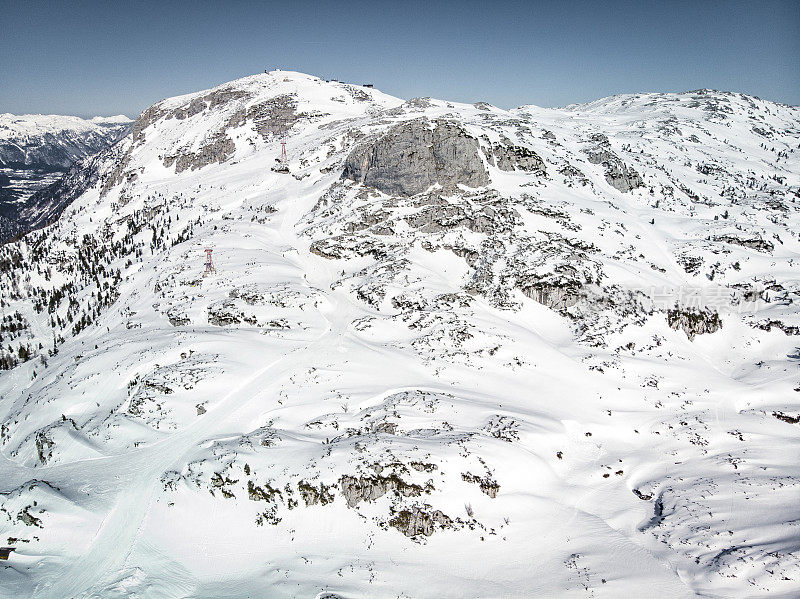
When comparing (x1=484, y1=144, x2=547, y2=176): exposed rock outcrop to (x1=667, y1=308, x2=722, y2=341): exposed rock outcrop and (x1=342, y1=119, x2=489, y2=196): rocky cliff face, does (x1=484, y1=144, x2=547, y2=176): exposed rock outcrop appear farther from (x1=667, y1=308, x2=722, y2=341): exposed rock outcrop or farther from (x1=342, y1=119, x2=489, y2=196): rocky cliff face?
(x1=667, y1=308, x2=722, y2=341): exposed rock outcrop

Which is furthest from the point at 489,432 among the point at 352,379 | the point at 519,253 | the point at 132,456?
the point at 519,253

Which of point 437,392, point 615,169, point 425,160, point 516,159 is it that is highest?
point 615,169

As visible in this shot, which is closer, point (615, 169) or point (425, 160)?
point (425, 160)

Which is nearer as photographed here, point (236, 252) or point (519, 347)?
point (519, 347)

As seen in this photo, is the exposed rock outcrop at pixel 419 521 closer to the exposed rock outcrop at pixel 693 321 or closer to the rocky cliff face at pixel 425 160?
the exposed rock outcrop at pixel 693 321

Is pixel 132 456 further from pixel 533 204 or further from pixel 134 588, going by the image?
pixel 533 204

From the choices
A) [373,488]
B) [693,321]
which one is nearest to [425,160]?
[693,321]

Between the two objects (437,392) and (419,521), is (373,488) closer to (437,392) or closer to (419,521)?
(419,521)

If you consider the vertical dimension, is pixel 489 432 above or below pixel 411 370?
below
